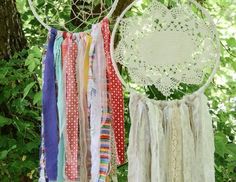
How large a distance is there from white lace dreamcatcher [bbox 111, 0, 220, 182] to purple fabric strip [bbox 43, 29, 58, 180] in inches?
8.6


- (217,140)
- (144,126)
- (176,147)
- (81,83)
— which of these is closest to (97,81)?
(81,83)

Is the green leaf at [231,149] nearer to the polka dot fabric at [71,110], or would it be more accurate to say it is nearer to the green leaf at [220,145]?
the green leaf at [220,145]

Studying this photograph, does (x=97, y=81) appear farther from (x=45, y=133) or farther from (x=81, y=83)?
(x=45, y=133)

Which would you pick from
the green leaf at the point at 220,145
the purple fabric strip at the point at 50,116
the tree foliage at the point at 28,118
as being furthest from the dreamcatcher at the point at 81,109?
the green leaf at the point at 220,145

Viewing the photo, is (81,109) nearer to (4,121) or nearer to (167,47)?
(167,47)

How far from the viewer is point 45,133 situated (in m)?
1.91

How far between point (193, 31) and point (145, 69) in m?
0.19

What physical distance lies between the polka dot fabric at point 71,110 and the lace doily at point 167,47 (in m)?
0.15

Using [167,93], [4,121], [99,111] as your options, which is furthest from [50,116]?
[4,121]

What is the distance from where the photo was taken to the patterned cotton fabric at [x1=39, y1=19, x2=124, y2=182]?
6.12 feet

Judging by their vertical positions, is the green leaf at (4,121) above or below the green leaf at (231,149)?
above

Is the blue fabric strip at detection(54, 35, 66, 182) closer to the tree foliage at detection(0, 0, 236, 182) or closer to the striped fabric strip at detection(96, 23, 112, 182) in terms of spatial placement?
the striped fabric strip at detection(96, 23, 112, 182)

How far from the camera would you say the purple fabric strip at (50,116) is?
1.90 metres

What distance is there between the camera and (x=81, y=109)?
1.90 m
